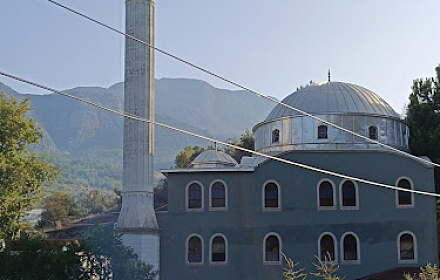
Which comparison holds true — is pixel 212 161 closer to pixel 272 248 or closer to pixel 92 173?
pixel 272 248

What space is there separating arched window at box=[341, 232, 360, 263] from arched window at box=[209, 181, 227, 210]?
15.7 ft

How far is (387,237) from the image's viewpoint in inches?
949

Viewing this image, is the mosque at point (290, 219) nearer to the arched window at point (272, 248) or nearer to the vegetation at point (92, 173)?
the arched window at point (272, 248)

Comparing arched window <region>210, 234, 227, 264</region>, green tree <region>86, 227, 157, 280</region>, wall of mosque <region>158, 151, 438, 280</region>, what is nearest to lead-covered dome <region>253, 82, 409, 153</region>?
wall of mosque <region>158, 151, 438, 280</region>

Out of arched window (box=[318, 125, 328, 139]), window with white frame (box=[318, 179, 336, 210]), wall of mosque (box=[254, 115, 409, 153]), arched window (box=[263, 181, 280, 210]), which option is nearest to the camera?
window with white frame (box=[318, 179, 336, 210])

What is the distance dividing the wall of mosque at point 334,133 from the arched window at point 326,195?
2.92 m

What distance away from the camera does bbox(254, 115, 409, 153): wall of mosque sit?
27.4 metres

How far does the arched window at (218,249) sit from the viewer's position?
24.2 m

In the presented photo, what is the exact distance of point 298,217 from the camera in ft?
80.0

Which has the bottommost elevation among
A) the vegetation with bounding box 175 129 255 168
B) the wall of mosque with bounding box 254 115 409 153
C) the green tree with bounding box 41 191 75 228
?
the green tree with bounding box 41 191 75 228

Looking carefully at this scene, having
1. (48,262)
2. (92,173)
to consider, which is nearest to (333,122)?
(48,262)

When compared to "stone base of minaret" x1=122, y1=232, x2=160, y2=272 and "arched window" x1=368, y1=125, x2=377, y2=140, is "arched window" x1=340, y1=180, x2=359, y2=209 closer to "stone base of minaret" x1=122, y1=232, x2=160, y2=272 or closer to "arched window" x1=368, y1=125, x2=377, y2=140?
"arched window" x1=368, y1=125, x2=377, y2=140

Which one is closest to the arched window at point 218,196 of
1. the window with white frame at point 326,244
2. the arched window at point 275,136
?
the window with white frame at point 326,244

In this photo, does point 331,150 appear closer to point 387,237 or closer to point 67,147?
point 387,237
